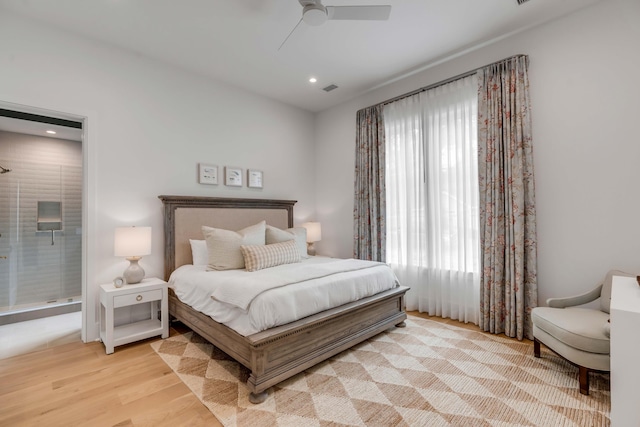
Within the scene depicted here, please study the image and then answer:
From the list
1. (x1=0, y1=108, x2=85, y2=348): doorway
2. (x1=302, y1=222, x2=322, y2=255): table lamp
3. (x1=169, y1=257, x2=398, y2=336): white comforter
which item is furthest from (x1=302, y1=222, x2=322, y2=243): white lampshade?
(x1=0, y1=108, x2=85, y2=348): doorway

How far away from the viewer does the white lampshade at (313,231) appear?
4.66 meters

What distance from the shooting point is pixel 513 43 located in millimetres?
3061

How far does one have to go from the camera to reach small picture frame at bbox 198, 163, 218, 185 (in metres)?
3.83

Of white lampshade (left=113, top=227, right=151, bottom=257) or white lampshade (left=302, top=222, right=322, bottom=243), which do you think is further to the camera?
white lampshade (left=302, top=222, right=322, bottom=243)

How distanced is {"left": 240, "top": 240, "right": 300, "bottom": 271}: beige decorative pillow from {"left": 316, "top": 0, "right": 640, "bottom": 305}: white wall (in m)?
2.57

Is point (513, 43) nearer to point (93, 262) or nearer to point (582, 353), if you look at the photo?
point (582, 353)

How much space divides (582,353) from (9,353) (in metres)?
4.79

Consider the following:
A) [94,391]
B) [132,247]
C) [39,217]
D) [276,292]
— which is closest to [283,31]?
[276,292]

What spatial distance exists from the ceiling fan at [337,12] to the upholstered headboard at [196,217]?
242 cm

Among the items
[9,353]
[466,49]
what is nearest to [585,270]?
[466,49]

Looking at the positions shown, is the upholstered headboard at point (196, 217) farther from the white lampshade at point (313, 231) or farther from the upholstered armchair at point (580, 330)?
the upholstered armchair at point (580, 330)

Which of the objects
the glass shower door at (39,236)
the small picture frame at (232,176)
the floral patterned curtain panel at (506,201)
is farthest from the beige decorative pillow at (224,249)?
the glass shower door at (39,236)

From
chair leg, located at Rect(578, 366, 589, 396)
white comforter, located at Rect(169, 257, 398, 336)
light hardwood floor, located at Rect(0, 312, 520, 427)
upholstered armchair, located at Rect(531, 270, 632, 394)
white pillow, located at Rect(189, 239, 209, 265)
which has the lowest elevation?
light hardwood floor, located at Rect(0, 312, 520, 427)

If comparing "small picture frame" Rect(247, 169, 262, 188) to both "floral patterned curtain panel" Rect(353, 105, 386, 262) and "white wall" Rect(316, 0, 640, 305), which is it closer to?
"floral patterned curtain panel" Rect(353, 105, 386, 262)
